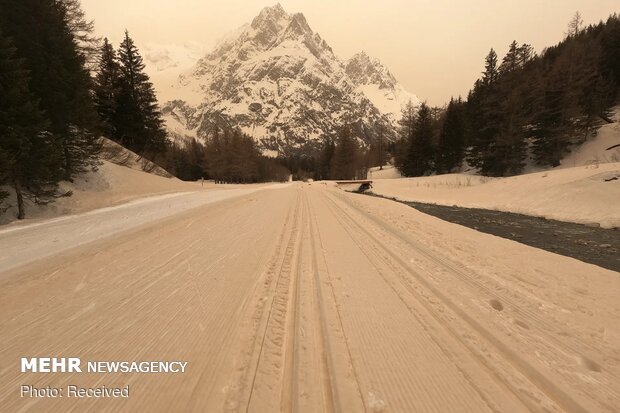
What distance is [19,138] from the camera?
10867 millimetres

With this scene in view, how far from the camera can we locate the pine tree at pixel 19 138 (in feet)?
34.5

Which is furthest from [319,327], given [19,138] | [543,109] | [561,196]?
[543,109]

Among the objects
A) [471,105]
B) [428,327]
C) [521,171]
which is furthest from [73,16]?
[471,105]

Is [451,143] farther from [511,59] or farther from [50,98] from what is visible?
[50,98]

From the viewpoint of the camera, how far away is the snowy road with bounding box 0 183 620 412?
2.21m

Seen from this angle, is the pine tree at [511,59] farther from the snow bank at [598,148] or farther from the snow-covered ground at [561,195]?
the snow-covered ground at [561,195]

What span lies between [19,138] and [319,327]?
1424 cm

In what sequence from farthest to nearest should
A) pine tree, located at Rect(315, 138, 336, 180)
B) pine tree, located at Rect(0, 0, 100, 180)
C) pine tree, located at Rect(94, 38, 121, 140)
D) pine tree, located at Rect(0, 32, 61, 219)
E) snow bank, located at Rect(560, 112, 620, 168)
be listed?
pine tree, located at Rect(315, 138, 336, 180), snow bank, located at Rect(560, 112, 620, 168), pine tree, located at Rect(94, 38, 121, 140), pine tree, located at Rect(0, 0, 100, 180), pine tree, located at Rect(0, 32, 61, 219)

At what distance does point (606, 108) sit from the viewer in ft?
126

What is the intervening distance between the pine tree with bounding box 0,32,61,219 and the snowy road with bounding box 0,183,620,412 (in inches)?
305

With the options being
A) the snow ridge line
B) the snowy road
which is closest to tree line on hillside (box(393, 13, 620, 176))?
the snowy road

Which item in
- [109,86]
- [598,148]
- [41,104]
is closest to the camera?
[41,104]

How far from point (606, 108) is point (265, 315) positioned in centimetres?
5568

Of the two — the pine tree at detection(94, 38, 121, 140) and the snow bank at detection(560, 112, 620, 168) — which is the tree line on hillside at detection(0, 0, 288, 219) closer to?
the pine tree at detection(94, 38, 121, 140)
